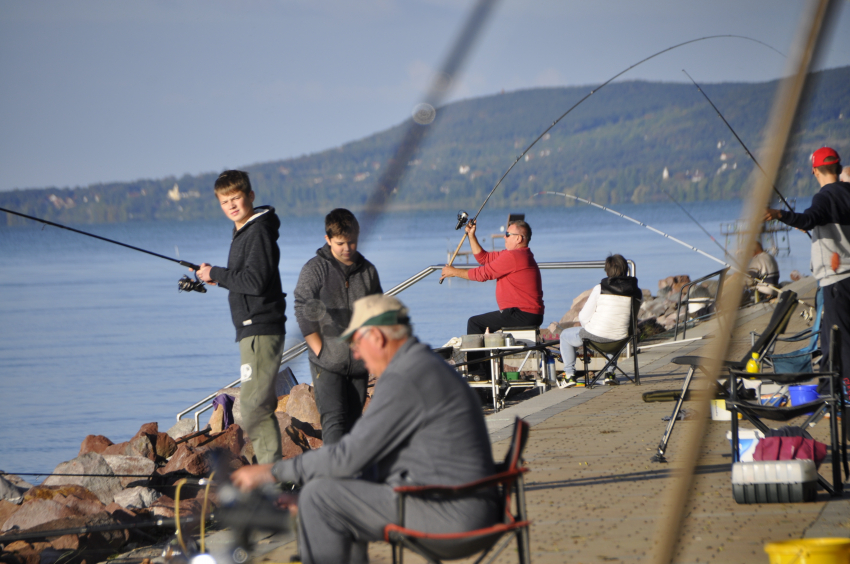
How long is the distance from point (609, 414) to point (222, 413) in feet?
12.9

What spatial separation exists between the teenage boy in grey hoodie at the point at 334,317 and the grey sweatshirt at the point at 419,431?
5.52 feet

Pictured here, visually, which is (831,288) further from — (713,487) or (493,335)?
(493,335)

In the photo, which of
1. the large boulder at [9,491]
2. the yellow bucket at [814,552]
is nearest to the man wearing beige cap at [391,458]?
the yellow bucket at [814,552]

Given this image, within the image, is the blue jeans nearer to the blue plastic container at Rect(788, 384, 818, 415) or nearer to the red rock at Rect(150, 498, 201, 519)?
the blue plastic container at Rect(788, 384, 818, 415)

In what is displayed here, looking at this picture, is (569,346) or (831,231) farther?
(569,346)

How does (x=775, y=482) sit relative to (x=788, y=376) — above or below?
below

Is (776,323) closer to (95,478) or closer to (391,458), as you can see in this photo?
(391,458)

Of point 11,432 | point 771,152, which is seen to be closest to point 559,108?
point 11,432

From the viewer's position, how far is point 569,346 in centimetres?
902

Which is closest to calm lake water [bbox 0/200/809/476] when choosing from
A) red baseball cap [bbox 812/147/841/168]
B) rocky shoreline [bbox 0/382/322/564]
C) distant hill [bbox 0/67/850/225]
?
rocky shoreline [bbox 0/382/322/564]

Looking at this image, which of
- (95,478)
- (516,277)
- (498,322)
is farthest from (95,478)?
(516,277)

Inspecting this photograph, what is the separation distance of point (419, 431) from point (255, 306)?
185 cm

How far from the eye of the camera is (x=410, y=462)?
2.83m

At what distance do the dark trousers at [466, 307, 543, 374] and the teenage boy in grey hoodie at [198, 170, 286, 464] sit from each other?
4.79 meters
